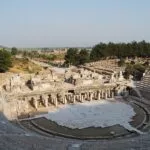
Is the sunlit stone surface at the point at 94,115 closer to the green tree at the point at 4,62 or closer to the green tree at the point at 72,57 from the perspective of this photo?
the green tree at the point at 4,62

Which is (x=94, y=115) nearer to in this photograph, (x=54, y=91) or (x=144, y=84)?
(x=54, y=91)

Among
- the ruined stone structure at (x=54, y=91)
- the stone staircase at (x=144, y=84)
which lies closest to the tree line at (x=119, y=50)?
the stone staircase at (x=144, y=84)

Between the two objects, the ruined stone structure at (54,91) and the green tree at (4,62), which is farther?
the green tree at (4,62)

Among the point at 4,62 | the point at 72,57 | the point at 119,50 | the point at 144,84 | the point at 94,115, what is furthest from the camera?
the point at 119,50

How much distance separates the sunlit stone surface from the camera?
31.8 metres

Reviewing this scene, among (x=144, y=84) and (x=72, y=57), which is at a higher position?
(x=72, y=57)

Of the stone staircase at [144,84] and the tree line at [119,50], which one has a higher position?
the tree line at [119,50]

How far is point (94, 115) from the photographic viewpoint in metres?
34.6

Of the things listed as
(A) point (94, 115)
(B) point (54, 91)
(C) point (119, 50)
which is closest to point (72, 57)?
(C) point (119, 50)

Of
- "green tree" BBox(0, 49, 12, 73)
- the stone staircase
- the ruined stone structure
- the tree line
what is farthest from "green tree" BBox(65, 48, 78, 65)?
the stone staircase

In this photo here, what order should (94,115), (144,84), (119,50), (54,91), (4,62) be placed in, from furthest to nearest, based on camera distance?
1. (119,50)
2. (4,62)
3. (144,84)
4. (54,91)
5. (94,115)

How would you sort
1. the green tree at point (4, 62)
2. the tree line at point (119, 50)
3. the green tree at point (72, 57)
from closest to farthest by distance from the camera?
the green tree at point (4, 62), the green tree at point (72, 57), the tree line at point (119, 50)

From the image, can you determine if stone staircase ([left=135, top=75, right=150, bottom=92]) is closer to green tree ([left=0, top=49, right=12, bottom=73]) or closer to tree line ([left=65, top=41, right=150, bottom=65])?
green tree ([left=0, top=49, right=12, bottom=73])

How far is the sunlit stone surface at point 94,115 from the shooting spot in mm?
31797
